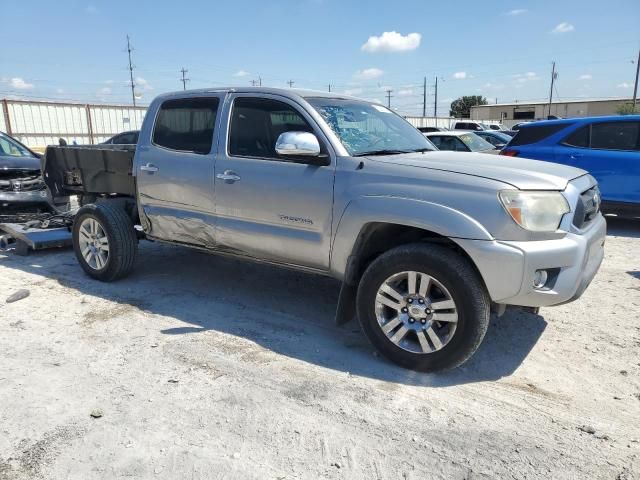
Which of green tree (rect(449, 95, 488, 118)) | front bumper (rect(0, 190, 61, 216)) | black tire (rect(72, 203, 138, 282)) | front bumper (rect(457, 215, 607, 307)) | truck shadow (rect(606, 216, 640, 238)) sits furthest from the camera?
green tree (rect(449, 95, 488, 118))

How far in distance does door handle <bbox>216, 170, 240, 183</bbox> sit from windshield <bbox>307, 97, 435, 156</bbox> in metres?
0.87

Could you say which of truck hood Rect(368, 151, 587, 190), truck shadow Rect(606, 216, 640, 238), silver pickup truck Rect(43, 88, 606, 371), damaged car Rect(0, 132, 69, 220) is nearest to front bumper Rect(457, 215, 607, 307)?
silver pickup truck Rect(43, 88, 606, 371)

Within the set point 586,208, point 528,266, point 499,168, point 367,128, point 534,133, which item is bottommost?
point 528,266

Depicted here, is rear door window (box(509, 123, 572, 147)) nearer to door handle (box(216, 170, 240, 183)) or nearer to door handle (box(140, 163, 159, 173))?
door handle (box(216, 170, 240, 183))

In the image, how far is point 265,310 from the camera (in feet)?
15.8

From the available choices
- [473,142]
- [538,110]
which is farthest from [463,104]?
[473,142]

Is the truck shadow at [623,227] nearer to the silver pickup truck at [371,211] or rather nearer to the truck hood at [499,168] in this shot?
the silver pickup truck at [371,211]

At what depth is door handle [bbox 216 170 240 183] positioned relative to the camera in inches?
174

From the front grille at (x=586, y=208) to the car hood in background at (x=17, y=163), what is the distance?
752 centimetres

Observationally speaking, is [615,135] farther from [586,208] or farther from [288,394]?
[288,394]

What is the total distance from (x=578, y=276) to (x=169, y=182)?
3.50 meters

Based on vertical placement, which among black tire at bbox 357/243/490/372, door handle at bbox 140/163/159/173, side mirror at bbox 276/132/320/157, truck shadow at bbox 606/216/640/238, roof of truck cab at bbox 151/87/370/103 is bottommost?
truck shadow at bbox 606/216/640/238

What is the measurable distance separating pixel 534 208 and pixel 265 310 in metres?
2.55

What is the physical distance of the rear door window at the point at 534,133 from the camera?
836 cm
